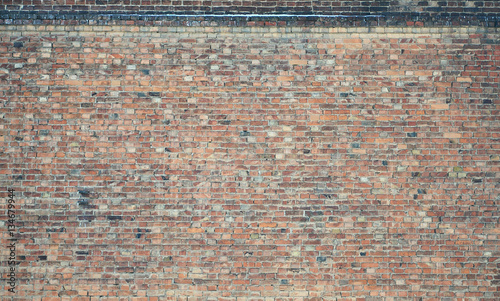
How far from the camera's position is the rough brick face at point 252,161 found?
4691 millimetres

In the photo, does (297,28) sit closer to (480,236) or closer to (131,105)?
(131,105)

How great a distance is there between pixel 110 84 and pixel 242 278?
9.39ft

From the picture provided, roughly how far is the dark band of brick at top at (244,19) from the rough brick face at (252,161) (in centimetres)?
8

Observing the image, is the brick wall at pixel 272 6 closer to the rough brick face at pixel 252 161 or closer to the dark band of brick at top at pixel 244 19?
the dark band of brick at top at pixel 244 19

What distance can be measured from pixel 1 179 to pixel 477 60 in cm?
602

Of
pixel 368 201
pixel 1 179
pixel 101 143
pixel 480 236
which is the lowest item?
pixel 480 236

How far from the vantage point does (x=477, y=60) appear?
190 inches

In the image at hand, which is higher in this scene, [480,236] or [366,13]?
A: [366,13]

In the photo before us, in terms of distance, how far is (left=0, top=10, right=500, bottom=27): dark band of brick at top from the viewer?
482cm

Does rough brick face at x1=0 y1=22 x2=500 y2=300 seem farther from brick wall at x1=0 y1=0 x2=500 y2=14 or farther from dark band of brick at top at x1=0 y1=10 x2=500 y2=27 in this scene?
brick wall at x1=0 y1=0 x2=500 y2=14

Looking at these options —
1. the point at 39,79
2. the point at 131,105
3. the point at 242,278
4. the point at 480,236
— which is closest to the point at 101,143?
the point at 131,105

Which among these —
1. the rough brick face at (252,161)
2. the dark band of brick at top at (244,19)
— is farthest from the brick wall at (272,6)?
the rough brick face at (252,161)

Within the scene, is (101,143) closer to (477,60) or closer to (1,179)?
(1,179)

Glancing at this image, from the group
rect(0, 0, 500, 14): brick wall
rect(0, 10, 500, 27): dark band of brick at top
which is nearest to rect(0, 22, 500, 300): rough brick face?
rect(0, 10, 500, 27): dark band of brick at top
